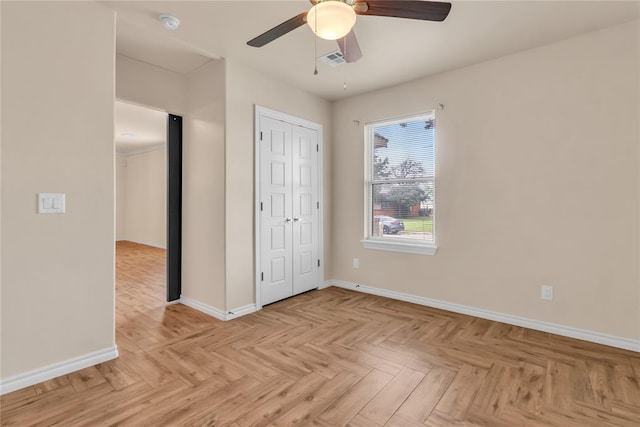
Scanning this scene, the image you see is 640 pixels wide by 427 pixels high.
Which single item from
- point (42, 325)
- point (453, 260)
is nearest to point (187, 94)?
point (42, 325)

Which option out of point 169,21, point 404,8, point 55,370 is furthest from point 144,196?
point 404,8

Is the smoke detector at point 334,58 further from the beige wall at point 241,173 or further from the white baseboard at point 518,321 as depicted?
the white baseboard at point 518,321

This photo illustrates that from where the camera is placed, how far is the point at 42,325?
2.08 meters

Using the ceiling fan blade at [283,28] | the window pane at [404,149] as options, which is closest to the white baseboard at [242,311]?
the window pane at [404,149]

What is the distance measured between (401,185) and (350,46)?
81.9 inches

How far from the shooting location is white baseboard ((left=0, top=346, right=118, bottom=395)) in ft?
6.42

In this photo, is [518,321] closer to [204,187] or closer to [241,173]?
[241,173]

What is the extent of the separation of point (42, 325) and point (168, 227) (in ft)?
5.56

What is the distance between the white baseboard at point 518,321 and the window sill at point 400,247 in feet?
1.70

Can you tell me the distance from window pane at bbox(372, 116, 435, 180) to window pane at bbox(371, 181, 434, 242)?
151 mm

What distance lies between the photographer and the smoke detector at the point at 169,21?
246cm

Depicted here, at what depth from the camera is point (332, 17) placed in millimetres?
1581

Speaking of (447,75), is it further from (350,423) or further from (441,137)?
(350,423)

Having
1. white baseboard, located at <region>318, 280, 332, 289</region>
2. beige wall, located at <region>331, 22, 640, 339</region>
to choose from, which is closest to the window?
beige wall, located at <region>331, 22, 640, 339</region>
